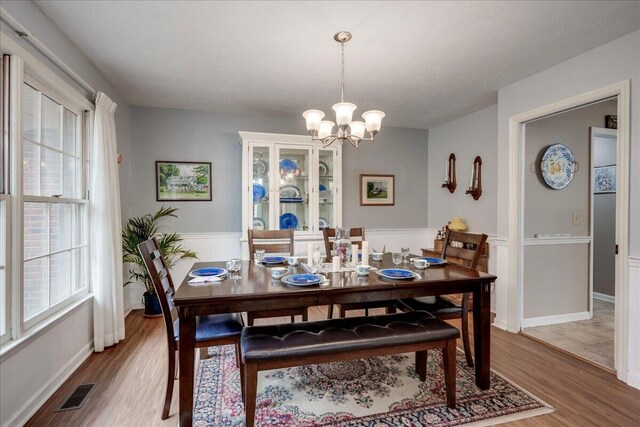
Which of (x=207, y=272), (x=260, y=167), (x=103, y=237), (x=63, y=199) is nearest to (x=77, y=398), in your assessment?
(x=207, y=272)

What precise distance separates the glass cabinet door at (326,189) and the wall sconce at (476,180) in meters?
1.69

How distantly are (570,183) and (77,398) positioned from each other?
455cm

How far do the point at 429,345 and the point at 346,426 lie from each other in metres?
0.63

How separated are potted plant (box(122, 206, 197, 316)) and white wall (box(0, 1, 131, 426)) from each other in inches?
31.6

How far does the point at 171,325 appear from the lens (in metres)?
1.76

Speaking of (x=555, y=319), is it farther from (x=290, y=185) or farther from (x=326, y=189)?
(x=290, y=185)

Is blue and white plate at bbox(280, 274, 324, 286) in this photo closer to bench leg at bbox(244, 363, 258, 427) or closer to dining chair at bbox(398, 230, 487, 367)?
bench leg at bbox(244, 363, 258, 427)

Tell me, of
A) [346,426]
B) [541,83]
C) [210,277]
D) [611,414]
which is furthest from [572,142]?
[210,277]

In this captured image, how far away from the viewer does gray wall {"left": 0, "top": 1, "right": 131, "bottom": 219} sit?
1785 millimetres

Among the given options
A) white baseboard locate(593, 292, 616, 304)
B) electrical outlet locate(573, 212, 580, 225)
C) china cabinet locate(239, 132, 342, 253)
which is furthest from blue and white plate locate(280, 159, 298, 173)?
white baseboard locate(593, 292, 616, 304)

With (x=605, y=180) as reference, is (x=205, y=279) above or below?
below

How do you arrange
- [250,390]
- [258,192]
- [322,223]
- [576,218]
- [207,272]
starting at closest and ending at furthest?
[250,390]
[207,272]
[576,218]
[258,192]
[322,223]

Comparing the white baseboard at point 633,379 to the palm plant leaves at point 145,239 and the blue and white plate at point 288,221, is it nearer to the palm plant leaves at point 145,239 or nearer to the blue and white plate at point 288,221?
the blue and white plate at point 288,221

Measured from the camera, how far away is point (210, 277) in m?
1.90
